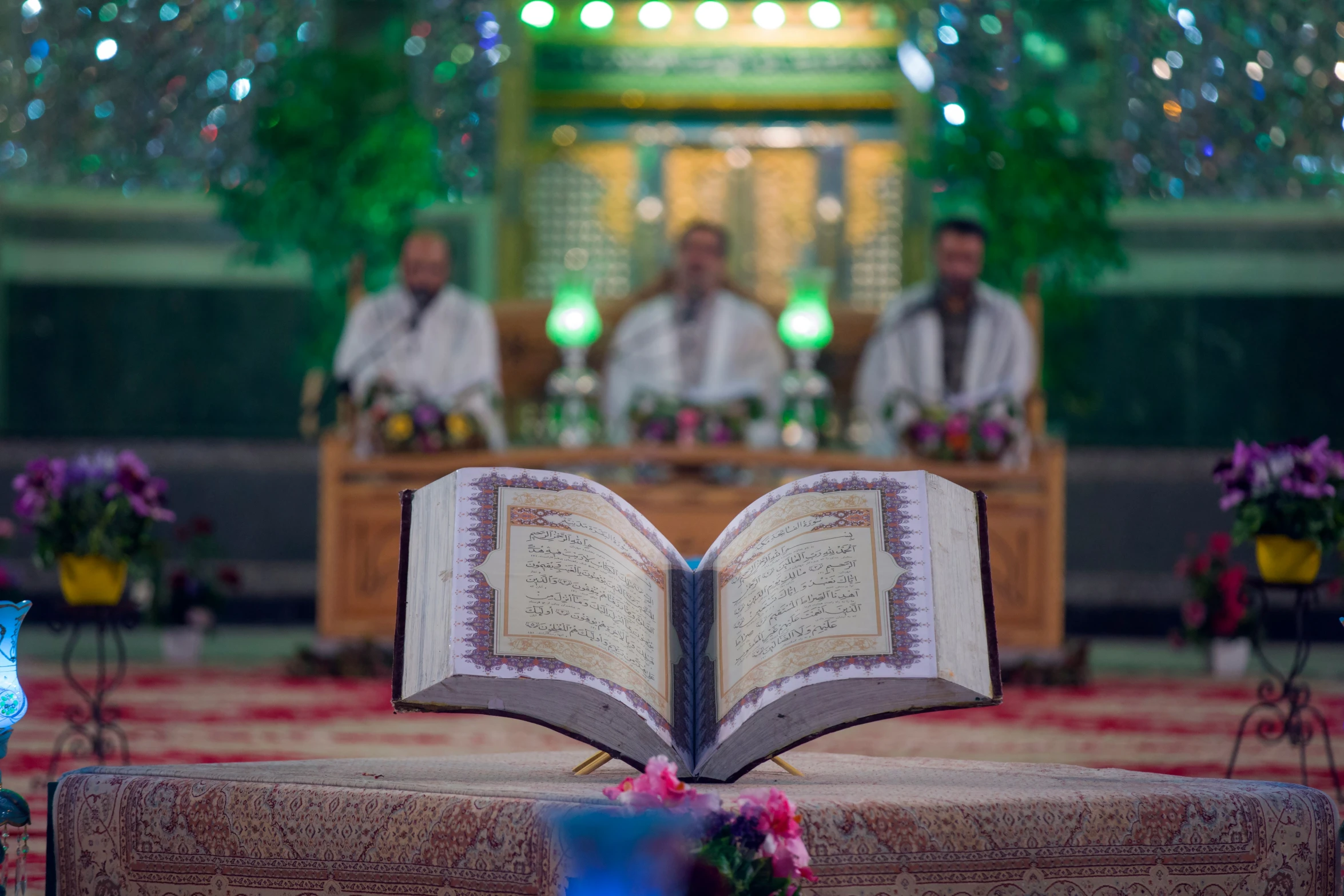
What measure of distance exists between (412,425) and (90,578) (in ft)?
9.19

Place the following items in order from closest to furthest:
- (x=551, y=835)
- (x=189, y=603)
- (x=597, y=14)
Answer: (x=551, y=835), (x=189, y=603), (x=597, y=14)

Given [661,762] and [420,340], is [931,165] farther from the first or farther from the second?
[661,762]

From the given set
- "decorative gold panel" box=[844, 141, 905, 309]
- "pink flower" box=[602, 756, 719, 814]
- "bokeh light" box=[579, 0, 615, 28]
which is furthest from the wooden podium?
"bokeh light" box=[579, 0, 615, 28]

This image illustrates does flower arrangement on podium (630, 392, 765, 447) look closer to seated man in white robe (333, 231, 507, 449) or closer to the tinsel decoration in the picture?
seated man in white robe (333, 231, 507, 449)

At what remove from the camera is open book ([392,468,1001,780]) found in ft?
6.04

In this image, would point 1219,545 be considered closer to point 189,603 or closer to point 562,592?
point 189,603

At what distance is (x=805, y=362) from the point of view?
23.4 feet

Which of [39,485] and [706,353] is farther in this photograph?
[706,353]

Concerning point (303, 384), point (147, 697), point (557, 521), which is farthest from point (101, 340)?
point (557, 521)

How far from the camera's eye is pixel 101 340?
962 cm

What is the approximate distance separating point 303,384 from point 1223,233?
5.46 meters

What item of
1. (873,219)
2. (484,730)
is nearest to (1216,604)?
(484,730)

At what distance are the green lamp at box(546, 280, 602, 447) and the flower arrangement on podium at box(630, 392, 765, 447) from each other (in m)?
0.41

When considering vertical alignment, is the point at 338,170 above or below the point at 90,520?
above
